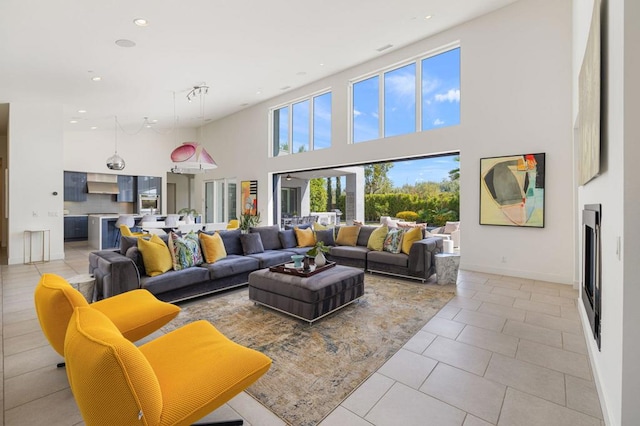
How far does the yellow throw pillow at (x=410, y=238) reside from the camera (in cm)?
513

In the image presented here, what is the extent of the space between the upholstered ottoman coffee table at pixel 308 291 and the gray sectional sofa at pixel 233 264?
0.79m

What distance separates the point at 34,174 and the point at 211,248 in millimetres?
5191

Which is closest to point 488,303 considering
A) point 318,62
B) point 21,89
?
point 318,62

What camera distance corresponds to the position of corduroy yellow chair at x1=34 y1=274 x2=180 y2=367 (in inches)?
69.5

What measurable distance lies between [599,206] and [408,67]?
17.9 feet

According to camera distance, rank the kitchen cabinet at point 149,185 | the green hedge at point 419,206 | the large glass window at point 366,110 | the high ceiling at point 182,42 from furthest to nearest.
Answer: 1. the green hedge at point 419,206
2. the kitchen cabinet at point 149,185
3. the large glass window at point 366,110
4. the high ceiling at point 182,42

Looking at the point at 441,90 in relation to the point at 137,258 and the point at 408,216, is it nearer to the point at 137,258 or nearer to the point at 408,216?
the point at 137,258

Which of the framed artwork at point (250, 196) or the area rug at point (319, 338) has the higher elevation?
the framed artwork at point (250, 196)

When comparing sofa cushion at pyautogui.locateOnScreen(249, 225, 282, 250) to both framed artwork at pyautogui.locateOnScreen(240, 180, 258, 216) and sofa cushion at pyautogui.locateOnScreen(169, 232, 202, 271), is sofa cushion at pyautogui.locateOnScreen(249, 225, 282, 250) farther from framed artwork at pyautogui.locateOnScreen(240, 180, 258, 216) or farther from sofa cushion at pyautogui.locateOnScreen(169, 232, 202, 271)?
framed artwork at pyautogui.locateOnScreen(240, 180, 258, 216)

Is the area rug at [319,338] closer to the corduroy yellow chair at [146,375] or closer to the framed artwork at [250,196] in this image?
the corduroy yellow chair at [146,375]

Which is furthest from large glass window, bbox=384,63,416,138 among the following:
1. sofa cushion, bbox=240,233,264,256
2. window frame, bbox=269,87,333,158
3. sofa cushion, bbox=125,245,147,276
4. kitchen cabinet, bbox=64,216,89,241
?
kitchen cabinet, bbox=64,216,89,241

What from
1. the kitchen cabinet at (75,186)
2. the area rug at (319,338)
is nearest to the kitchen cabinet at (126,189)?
the kitchen cabinet at (75,186)

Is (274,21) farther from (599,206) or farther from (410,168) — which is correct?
(410,168)

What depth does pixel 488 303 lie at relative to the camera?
3.85 meters
